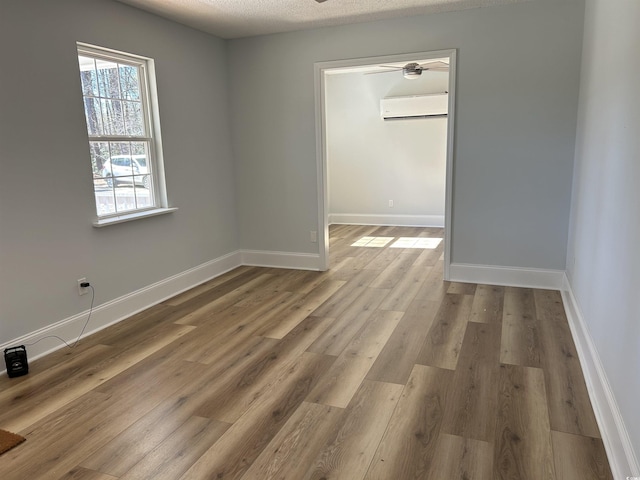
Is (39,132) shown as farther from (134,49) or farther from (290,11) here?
(290,11)

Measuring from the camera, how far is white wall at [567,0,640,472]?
73.5 inches

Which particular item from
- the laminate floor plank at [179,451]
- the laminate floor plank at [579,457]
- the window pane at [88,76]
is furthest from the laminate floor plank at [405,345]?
the window pane at [88,76]

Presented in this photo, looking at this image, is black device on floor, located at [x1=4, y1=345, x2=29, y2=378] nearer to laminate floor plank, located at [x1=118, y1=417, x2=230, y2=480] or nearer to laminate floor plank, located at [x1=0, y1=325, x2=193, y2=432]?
laminate floor plank, located at [x1=0, y1=325, x2=193, y2=432]

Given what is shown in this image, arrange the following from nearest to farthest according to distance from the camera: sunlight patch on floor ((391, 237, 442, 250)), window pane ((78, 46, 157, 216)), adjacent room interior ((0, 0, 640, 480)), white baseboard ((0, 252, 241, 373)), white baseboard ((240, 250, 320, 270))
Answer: adjacent room interior ((0, 0, 640, 480))
white baseboard ((0, 252, 241, 373))
window pane ((78, 46, 157, 216))
white baseboard ((240, 250, 320, 270))
sunlight patch on floor ((391, 237, 442, 250))

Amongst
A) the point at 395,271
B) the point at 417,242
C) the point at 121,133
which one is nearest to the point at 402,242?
the point at 417,242

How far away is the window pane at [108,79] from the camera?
3.60m

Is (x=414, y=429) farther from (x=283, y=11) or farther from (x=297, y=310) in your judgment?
(x=283, y=11)

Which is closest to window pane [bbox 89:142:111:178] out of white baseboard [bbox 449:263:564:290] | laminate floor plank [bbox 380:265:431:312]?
laminate floor plank [bbox 380:265:431:312]

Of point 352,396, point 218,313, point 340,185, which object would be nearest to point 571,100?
point 352,396

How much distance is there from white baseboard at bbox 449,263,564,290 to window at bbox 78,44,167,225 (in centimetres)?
294

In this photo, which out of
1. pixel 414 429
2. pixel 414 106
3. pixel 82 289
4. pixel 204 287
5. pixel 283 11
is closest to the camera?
pixel 414 429

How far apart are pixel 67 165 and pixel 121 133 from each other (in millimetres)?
673

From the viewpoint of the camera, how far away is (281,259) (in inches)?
210

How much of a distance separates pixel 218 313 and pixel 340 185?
4.82 metres
